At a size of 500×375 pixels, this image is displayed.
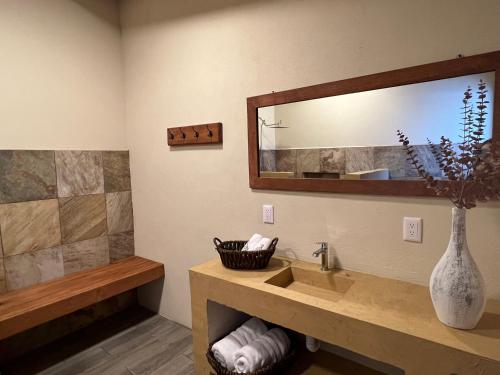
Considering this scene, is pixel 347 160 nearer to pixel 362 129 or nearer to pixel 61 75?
pixel 362 129

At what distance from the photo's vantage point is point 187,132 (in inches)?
89.2

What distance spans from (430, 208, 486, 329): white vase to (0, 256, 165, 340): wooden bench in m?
2.10

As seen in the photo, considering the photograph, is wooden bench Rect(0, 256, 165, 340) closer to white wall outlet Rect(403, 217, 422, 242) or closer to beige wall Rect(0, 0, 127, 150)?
beige wall Rect(0, 0, 127, 150)

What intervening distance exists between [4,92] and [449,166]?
2.65m

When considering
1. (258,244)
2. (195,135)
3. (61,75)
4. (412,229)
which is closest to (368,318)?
(412,229)

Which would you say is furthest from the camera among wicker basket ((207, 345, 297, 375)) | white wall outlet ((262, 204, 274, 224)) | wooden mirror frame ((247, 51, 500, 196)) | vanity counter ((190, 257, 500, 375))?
white wall outlet ((262, 204, 274, 224))

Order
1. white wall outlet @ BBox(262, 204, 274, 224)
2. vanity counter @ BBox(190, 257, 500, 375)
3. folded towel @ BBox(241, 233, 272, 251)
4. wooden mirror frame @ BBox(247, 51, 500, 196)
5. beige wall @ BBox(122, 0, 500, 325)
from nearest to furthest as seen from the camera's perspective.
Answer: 1. vanity counter @ BBox(190, 257, 500, 375)
2. wooden mirror frame @ BBox(247, 51, 500, 196)
3. beige wall @ BBox(122, 0, 500, 325)
4. folded towel @ BBox(241, 233, 272, 251)
5. white wall outlet @ BBox(262, 204, 274, 224)

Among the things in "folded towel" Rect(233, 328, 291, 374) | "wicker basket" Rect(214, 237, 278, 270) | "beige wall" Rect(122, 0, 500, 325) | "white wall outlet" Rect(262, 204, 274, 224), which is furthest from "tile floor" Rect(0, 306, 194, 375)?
"white wall outlet" Rect(262, 204, 274, 224)

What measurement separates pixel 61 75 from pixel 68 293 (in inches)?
64.6

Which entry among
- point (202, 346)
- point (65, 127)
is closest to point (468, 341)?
point (202, 346)

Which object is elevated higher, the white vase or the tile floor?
the white vase

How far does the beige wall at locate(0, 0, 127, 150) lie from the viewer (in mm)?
2068

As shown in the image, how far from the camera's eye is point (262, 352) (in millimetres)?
1603

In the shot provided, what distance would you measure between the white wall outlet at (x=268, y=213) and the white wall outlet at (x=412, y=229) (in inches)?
30.3
